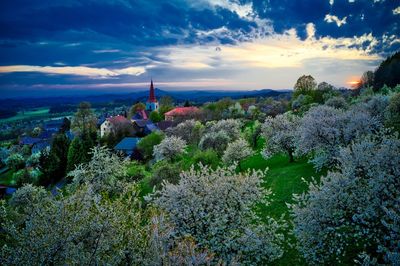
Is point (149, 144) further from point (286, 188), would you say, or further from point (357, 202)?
point (357, 202)

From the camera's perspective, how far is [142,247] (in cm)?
1279

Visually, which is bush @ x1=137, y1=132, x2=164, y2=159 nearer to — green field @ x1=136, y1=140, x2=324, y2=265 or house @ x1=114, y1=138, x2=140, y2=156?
house @ x1=114, y1=138, x2=140, y2=156

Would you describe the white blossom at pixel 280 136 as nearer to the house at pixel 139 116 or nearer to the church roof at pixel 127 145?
the church roof at pixel 127 145

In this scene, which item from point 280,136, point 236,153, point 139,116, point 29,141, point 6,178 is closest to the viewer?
point 280,136

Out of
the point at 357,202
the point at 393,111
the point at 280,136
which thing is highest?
the point at 393,111

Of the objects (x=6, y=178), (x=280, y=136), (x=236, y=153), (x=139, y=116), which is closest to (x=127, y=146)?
(x=236, y=153)

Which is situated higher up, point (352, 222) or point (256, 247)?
point (352, 222)

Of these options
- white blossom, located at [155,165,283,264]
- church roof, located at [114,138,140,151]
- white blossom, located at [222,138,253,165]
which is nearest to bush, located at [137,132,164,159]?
church roof, located at [114,138,140,151]

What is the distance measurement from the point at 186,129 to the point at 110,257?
63.4 m

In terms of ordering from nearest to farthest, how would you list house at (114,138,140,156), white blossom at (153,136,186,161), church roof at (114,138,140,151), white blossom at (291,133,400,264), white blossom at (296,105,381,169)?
1. white blossom at (291,133,400,264)
2. white blossom at (296,105,381,169)
3. white blossom at (153,136,186,161)
4. house at (114,138,140,156)
5. church roof at (114,138,140,151)

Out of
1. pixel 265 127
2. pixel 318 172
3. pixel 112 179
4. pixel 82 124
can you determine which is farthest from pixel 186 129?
pixel 82 124

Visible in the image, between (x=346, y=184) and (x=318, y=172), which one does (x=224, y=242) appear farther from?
(x=318, y=172)

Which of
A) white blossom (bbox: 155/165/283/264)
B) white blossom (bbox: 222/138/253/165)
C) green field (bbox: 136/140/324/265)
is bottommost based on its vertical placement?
green field (bbox: 136/140/324/265)

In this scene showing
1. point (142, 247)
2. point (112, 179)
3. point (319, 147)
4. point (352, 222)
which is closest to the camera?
point (142, 247)
